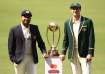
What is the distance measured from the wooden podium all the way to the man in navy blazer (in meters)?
0.30

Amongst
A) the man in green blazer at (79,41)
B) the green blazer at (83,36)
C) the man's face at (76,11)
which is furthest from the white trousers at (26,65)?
the man's face at (76,11)

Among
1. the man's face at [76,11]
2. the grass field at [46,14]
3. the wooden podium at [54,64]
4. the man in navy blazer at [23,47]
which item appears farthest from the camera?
the grass field at [46,14]

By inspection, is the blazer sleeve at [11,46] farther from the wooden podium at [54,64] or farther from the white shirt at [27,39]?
the wooden podium at [54,64]

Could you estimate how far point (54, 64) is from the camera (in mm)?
11945

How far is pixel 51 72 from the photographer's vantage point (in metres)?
12.0

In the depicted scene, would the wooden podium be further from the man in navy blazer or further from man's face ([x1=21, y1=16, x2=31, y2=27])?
man's face ([x1=21, y1=16, x2=31, y2=27])

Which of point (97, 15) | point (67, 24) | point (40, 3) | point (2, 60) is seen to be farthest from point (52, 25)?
point (40, 3)

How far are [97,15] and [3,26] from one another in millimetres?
3292

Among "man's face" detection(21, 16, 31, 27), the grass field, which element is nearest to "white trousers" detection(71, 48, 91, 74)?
"man's face" detection(21, 16, 31, 27)

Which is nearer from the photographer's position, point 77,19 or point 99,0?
point 77,19

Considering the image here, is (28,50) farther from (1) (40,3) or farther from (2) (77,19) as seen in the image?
(1) (40,3)

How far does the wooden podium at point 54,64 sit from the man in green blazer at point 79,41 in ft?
0.45

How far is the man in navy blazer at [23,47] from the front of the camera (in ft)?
38.5

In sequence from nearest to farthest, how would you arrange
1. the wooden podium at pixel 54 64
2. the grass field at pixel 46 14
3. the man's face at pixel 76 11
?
the man's face at pixel 76 11 < the wooden podium at pixel 54 64 < the grass field at pixel 46 14
